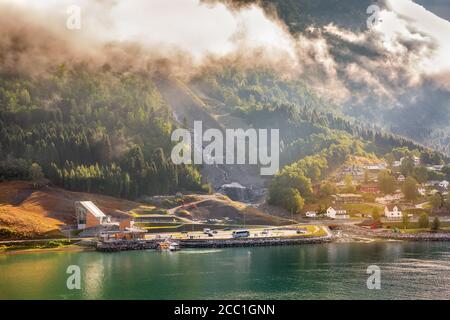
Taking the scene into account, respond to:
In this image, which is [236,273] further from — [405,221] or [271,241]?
[405,221]

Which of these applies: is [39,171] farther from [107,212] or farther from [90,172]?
[107,212]

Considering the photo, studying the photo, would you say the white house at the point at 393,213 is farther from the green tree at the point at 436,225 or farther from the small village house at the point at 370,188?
the small village house at the point at 370,188

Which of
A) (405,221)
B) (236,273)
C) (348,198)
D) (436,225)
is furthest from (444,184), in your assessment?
(236,273)

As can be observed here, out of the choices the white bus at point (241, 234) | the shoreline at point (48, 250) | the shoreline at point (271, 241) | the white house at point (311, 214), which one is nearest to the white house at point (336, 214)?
the white house at point (311, 214)

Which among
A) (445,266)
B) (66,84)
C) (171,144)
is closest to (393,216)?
(445,266)

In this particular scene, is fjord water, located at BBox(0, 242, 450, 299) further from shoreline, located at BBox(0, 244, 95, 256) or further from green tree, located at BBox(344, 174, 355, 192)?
green tree, located at BBox(344, 174, 355, 192)

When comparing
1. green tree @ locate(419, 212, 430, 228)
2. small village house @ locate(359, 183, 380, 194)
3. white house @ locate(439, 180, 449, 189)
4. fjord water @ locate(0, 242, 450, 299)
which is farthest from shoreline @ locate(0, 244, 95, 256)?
white house @ locate(439, 180, 449, 189)
